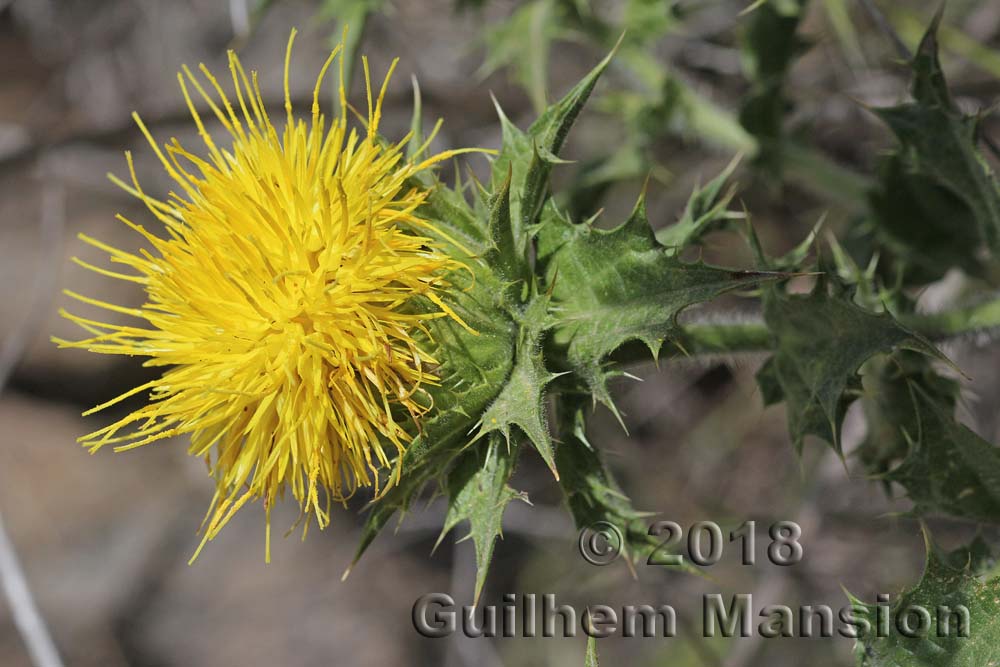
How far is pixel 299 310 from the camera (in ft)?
6.72

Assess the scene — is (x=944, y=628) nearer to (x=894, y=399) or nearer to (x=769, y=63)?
(x=894, y=399)

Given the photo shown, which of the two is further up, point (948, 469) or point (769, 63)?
point (769, 63)

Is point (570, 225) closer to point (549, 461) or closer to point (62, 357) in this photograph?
point (549, 461)

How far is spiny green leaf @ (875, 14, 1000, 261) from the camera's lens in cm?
255

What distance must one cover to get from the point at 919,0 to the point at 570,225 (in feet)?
10.5

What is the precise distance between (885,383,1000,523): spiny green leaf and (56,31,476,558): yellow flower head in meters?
1.40

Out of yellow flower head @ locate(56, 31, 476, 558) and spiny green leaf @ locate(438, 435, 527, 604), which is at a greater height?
yellow flower head @ locate(56, 31, 476, 558)

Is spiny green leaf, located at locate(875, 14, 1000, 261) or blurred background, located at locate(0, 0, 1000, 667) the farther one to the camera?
blurred background, located at locate(0, 0, 1000, 667)

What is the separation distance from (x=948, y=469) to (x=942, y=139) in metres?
1.00

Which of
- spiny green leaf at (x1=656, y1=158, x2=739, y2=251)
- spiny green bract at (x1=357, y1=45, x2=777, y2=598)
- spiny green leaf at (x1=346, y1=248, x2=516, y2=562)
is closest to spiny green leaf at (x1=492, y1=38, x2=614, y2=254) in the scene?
spiny green bract at (x1=357, y1=45, x2=777, y2=598)

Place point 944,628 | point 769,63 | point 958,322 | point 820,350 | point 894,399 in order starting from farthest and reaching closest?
point 769,63 < point 958,322 < point 894,399 < point 820,350 < point 944,628

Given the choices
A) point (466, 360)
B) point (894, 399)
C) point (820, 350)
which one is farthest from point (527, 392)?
point (894, 399)

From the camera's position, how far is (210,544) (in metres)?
6.13

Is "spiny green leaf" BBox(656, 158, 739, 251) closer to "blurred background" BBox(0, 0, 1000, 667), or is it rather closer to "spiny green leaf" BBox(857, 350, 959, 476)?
"blurred background" BBox(0, 0, 1000, 667)
